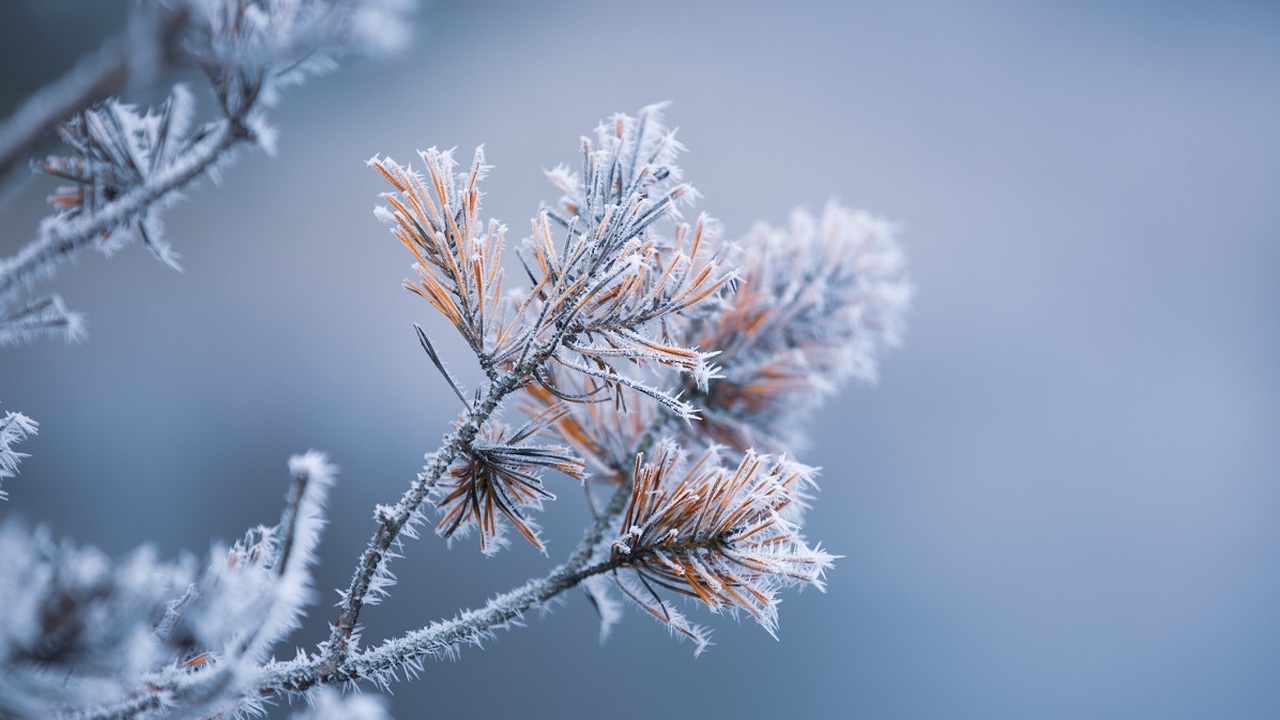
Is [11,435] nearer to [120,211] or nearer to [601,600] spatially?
[120,211]

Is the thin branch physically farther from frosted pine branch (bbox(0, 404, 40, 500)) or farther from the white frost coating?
the white frost coating

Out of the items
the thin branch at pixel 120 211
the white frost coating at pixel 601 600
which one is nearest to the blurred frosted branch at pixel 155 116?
the thin branch at pixel 120 211

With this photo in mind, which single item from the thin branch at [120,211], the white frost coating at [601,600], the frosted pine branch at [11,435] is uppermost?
the thin branch at [120,211]

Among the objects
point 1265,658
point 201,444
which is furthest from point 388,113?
point 1265,658

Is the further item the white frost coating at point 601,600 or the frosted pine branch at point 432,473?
the white frost coating at point 601,600

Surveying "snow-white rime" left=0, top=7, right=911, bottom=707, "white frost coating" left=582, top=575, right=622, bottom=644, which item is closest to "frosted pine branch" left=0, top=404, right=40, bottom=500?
"snow-white rime" left=0, top=7, right=911, bottom=707

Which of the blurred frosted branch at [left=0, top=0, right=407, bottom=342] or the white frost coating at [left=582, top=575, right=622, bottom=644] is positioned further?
the white frost coating at [left=582, top=575, right=622, bottom=644]

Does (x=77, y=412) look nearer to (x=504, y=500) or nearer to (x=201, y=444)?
(x=201, y=444)

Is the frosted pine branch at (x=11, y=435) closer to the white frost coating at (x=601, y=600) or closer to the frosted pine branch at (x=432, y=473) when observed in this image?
the frosted pine branch at (x=432, y=473)

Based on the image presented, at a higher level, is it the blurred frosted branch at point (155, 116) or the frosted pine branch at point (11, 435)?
the blurred frosted branch at point (155, 116)
